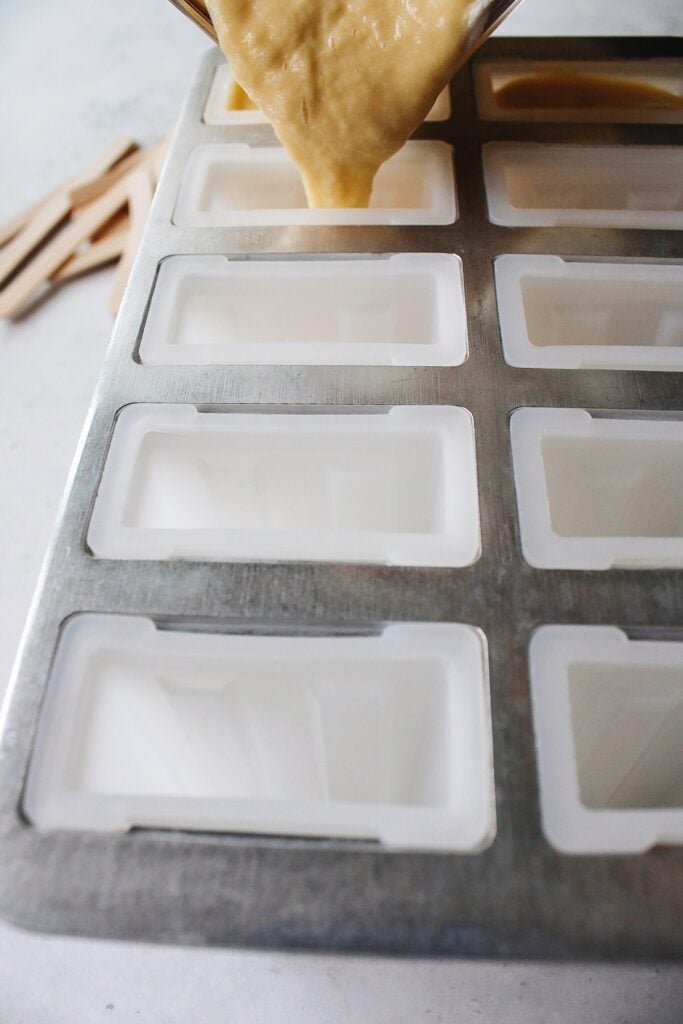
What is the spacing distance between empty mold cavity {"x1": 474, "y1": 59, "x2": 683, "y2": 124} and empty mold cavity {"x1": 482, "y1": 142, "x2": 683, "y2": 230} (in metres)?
0.13

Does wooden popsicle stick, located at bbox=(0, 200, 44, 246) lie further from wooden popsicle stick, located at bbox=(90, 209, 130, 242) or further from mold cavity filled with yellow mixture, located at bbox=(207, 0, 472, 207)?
mold cavity filled with yellow mixture, located at bbox=(207, 0, 472, 207)

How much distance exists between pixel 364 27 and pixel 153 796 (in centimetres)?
96

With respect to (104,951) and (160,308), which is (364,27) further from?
Answer: (104,951)

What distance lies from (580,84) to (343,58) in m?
0.53

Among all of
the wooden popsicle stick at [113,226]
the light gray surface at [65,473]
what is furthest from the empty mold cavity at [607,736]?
the wooden popsicle stick at [113,226]

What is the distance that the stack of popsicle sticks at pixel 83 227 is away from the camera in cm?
214

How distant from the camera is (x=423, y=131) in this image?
1.31m

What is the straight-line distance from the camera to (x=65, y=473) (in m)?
1.78

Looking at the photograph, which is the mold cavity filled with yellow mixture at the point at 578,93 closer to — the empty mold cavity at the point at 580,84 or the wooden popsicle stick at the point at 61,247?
the empty mold cavity at the point at 580,84

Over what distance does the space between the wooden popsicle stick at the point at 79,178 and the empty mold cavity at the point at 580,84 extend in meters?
1.34

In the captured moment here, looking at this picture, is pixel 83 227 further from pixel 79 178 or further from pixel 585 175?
pixel 585 175

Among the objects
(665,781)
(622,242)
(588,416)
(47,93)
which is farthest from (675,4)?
(665,781)

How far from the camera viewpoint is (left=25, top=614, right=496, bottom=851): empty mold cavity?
701 mm

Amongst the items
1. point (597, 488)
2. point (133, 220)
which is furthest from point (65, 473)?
point (597, 488)
